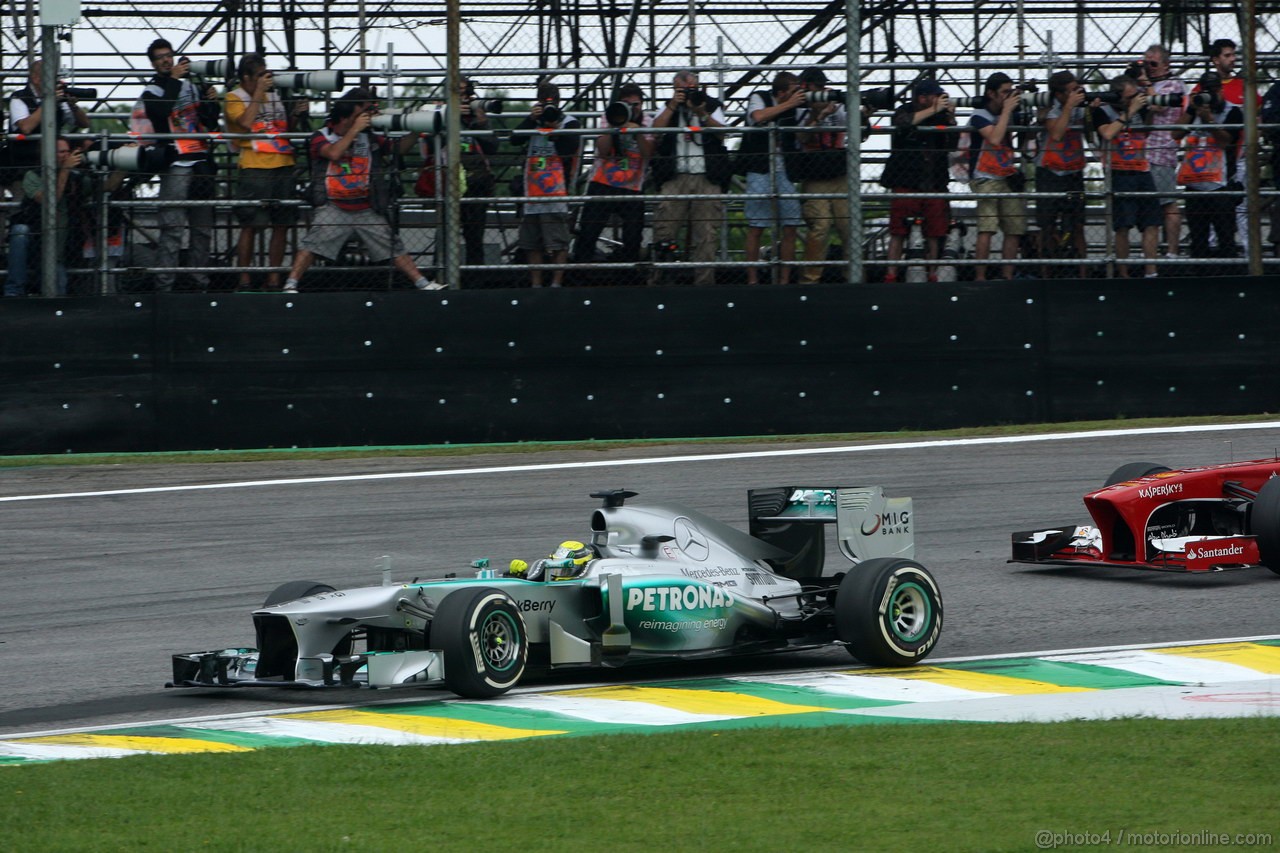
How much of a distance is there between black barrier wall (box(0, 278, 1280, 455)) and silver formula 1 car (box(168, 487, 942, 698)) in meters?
5.69

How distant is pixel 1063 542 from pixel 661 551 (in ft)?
9.91

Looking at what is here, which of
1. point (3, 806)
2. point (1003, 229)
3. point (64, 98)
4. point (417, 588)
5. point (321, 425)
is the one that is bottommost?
point (3, 806)

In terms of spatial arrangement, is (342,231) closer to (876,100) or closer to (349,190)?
(349,190)

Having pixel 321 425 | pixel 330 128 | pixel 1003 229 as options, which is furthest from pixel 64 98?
pixel 1003 229

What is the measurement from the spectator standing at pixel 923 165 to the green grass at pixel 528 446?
1.33 metres

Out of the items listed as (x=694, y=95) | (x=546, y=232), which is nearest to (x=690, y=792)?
(x=546, y=232)

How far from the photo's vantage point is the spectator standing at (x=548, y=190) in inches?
563

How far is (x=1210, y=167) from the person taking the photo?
14867 millimetres

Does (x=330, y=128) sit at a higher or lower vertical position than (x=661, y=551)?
higher

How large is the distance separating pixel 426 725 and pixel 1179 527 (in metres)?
4.77

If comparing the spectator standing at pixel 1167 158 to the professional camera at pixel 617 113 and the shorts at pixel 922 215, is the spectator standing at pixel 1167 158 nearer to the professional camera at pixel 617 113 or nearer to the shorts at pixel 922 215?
the shorts at pixel 922 215

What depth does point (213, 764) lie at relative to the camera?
6.00 meters

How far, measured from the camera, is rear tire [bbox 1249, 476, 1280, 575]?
9484 millimetres

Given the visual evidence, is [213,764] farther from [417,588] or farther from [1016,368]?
[1016,368]
